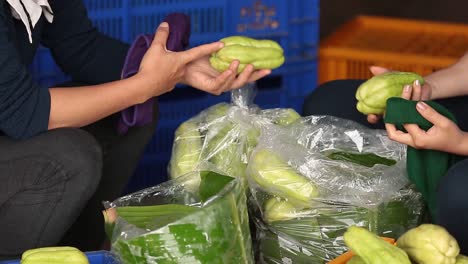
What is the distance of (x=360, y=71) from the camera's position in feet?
10.5

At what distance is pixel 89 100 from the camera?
2135 millimetres

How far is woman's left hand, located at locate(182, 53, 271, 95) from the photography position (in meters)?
2.28

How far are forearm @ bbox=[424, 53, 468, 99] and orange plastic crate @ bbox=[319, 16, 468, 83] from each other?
2.56 ft

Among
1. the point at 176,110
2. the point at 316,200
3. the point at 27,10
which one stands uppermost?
the point at 27,10

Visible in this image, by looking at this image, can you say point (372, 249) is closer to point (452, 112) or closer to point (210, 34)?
point (452, 112)

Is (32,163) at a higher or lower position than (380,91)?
lower

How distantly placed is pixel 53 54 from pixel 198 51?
0.53 metres

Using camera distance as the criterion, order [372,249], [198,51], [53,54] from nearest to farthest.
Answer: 1. [372,249]
2. [198,51]
3. [53,54]

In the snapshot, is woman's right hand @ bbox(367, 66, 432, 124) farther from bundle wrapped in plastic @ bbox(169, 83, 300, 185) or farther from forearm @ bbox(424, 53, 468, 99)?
bundle wrapped in plastic @ bbox(169, 83, 300, 185)

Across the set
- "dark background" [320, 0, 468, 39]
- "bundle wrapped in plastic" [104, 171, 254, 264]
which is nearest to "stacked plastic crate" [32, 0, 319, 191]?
"bundle wrapped in plastic" [104, 171, 254, 264]

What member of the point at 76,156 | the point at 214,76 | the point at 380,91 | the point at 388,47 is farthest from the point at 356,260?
the point at 388,47

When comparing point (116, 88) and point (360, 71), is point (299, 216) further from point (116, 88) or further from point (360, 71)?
point (360, 71)

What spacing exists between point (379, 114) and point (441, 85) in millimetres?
227

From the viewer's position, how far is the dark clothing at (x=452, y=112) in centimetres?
187
